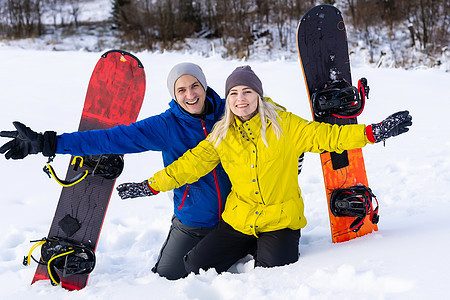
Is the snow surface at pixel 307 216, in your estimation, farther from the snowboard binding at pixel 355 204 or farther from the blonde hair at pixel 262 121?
the blonde hair at pixel 262 121

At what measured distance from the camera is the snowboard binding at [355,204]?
2.27 metres

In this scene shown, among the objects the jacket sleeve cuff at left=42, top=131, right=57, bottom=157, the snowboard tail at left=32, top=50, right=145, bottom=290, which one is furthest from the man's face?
the jacket sleeve cuff at left=42, top=131, right=57, bottom=157

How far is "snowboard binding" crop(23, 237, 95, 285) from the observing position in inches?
89.8

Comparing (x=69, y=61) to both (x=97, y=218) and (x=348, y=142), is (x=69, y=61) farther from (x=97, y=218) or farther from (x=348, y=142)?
(x=348, y=142)

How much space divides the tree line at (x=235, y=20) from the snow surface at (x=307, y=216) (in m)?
6.99

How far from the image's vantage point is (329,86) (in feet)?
8.23

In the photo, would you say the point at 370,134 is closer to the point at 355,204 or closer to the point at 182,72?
the point at 355,204

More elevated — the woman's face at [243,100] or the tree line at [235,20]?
the tree line at [235,20]

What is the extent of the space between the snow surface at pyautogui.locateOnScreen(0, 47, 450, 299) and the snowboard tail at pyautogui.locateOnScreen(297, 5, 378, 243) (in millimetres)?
161

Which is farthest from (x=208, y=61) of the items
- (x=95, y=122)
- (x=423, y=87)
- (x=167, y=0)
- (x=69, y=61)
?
(x=167, y=0)

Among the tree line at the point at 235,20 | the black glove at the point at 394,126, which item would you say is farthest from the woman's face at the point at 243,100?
the tree line at the point at 235,20

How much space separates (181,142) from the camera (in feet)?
7.66

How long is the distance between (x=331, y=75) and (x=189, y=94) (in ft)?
3.13

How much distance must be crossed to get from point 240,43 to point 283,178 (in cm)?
1357
